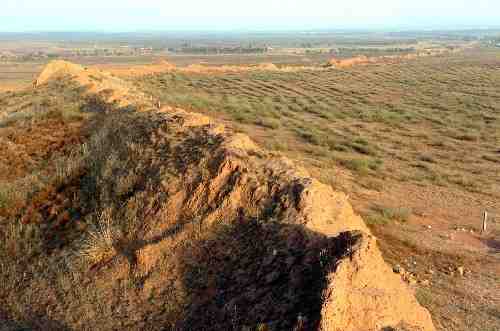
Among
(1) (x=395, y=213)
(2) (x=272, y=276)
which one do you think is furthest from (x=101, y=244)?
(1) (x=395, y=213)

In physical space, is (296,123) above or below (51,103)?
below

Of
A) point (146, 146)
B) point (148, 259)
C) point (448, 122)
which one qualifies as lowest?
point (448, 122)

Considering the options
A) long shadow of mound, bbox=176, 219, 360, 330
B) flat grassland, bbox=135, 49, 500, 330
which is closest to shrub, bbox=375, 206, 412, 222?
flat grassland, bbox=135, 49, 500, 330

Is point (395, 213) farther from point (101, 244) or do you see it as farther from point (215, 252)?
point (101, 244)

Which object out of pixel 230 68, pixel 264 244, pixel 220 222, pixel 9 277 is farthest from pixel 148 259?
pixel 230 68

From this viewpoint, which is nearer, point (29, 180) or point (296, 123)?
point (29, 180)

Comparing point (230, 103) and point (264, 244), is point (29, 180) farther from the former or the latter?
point (230, 103)

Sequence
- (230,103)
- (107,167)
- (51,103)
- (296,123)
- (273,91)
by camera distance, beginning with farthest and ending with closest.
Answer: (273,91) < (230,103) < (296,123) < (51,103) < (107,167)

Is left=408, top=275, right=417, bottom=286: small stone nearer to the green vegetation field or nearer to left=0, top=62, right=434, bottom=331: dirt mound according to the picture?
left=0, top=62, right=434, bottom=331: dirt mound
